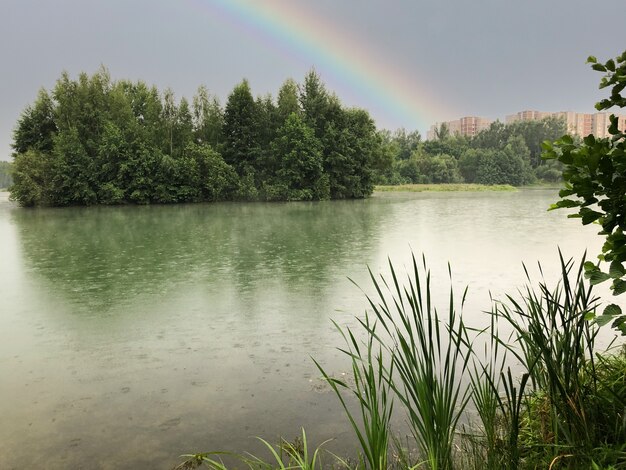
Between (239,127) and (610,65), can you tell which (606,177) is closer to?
(610,65)

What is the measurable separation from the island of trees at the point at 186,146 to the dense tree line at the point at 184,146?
0.05m

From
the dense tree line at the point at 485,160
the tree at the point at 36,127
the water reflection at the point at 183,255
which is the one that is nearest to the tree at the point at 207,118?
the tree at the point at 36,127

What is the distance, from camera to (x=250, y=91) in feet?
84.5

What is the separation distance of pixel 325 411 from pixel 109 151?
22.6 metres

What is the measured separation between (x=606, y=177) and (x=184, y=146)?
83.2 feet

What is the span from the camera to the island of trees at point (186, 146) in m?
22.2

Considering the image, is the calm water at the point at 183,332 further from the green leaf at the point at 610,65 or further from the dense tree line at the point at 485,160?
the dense tree line at the point at 485,160

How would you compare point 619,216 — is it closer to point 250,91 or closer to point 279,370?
point 279,370

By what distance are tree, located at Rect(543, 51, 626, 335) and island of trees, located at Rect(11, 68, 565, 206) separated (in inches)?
898

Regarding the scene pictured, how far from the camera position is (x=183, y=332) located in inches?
148

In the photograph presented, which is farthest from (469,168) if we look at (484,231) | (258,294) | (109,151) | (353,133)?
(258,294)

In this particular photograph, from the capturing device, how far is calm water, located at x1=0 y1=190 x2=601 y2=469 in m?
2.24

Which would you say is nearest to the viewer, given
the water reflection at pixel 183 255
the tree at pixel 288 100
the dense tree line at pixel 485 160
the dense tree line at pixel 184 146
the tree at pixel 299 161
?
the water reflection at pixel 183 255

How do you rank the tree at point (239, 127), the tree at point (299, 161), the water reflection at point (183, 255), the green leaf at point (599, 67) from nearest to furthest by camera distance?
the green leaf at point (599, 67) → the water reflection at point (183, 255) → the tree at point (299, 161) → the tree at point (239, 127)
